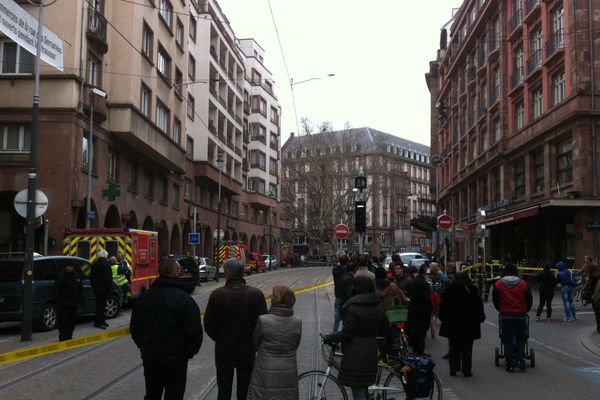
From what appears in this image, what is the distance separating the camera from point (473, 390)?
27.4 feet

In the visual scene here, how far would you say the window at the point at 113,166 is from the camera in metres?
29.9

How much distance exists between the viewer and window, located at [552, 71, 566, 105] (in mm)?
28700

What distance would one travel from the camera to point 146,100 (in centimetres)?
3369

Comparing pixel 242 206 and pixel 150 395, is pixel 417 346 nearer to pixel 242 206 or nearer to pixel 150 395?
pixel 150 395

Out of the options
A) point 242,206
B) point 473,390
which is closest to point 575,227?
point 473,390

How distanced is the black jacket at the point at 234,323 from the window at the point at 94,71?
23602 millimetres

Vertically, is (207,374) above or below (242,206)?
below

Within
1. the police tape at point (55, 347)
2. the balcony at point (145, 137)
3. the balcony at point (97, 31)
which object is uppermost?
the balcony at point (97, 31)

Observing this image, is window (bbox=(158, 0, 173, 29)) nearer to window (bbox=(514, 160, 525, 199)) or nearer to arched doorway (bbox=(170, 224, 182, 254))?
arched doorway (bbox=(170, 224, 182, 254))

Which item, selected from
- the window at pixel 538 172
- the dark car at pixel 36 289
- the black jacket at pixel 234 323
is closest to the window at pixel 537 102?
the window at pixel 538 172

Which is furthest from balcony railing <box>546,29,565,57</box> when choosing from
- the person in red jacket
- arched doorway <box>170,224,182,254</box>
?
arched doorway <box>170,224,182,254</box>

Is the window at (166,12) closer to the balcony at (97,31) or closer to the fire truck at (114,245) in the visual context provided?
the balcony at (97,31)

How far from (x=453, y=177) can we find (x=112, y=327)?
4446 centimetres

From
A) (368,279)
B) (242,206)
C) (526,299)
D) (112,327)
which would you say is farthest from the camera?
(242,206)
